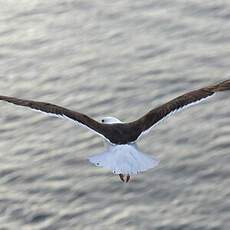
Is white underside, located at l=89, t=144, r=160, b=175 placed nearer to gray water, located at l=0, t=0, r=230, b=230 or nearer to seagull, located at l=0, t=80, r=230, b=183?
seagull, located at l=0, t=80, r=230, b=183

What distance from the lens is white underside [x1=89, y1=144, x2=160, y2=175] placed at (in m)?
20.4

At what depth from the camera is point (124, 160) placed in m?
20.5

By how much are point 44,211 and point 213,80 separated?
610 cm

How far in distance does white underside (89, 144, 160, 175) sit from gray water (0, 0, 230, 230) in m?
5.15

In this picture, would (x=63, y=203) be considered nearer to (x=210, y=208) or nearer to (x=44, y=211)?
(x=44, y=211)

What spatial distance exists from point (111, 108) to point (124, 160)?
8976mm

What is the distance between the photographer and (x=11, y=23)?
33844mm

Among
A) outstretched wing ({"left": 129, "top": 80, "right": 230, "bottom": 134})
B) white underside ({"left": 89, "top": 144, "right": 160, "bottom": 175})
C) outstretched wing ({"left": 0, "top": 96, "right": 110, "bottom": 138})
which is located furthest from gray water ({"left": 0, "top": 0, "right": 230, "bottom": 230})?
white underside ({"left": 89, "top": 144, "right": 160, "bottom": 175})

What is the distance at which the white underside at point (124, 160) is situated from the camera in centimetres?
2041

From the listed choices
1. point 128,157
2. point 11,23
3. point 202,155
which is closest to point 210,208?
point 202,155

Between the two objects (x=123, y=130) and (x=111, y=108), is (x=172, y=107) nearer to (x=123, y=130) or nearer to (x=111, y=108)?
(x=123, y=130)

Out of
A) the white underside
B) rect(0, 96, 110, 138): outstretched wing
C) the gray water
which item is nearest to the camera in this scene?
the white underside

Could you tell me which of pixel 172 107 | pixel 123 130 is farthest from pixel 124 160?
pixel 172 107

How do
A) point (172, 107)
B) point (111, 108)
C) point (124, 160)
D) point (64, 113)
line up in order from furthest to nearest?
point (111, 108), point (172, 107), point (64, 113), point (124, 160)
